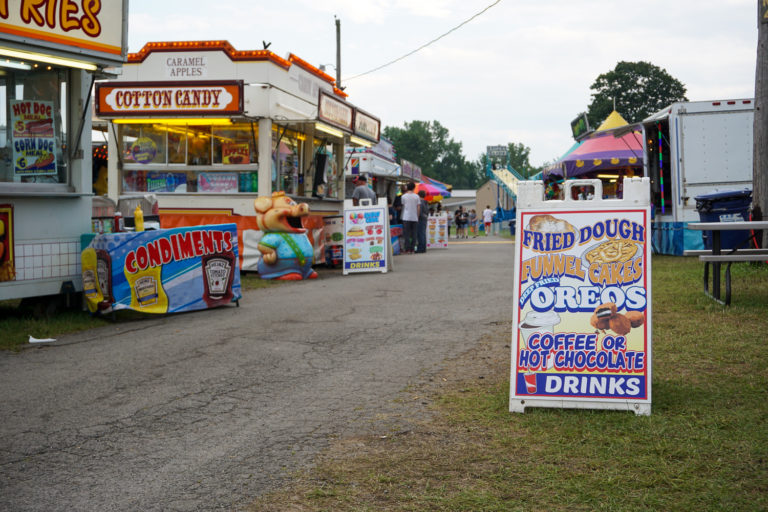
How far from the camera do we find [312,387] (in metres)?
5.16

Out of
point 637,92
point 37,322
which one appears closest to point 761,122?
point 37,322

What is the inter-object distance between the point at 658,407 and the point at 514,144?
180 metres

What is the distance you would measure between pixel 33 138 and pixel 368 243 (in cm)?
719

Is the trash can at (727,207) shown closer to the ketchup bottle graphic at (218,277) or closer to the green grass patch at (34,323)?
the ketchup bottle graphic at (218,277)

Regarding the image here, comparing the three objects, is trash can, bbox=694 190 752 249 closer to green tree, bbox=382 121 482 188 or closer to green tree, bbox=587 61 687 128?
green tree, bbox=587 61 687 128

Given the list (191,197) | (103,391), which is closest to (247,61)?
(191,197)

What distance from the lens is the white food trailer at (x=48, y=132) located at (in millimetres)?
7805

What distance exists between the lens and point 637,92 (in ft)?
259

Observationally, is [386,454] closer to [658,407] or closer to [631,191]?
[658,407]

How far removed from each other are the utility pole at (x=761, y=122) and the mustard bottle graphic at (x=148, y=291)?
8.61 m

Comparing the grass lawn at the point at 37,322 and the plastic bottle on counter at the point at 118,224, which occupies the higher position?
the plastic bottle on counter at the point at 118,224

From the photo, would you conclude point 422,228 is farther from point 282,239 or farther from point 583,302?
point 583,302

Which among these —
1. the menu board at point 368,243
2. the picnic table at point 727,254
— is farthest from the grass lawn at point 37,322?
the picnic table at point 727,254

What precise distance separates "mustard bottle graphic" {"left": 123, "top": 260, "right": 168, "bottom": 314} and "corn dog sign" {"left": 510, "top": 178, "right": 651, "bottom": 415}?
5362 mm
